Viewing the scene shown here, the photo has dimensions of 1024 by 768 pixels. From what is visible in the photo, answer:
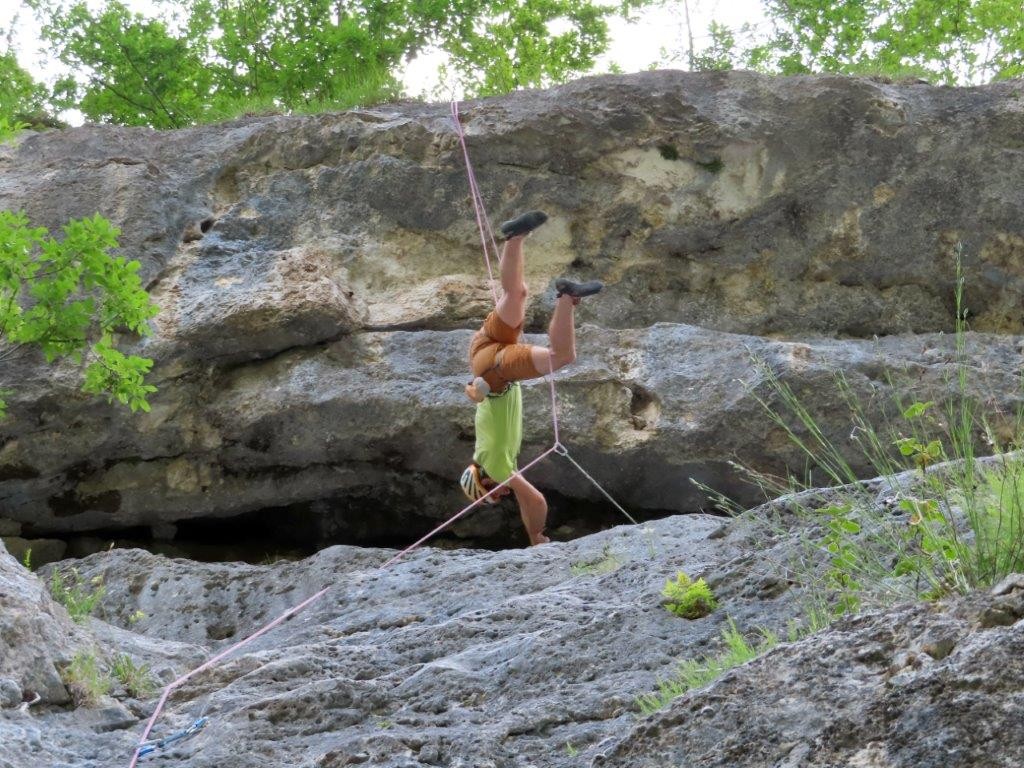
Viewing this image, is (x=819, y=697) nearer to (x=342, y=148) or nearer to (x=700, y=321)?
(x=700, y=321)

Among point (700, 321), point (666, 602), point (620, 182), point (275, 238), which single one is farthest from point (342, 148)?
point (666, 602)

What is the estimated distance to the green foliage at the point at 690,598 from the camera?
4441 mm

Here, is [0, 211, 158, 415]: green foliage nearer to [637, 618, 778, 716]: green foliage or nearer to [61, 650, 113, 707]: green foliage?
[61, 650, 113, 707]: green foliage

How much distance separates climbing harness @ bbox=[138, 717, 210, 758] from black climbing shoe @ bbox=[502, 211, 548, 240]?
3244 mm

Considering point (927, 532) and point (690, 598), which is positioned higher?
point (927, 532)

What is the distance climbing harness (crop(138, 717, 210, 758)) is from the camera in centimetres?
408

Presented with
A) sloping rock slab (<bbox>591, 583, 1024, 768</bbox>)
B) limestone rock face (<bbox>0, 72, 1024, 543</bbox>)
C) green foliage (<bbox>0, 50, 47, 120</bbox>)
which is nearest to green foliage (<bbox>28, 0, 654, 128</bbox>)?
green foliage (<bbox>0, 50, 47, 120</bbox>)

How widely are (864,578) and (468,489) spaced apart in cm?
435

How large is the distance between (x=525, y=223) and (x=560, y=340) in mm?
775

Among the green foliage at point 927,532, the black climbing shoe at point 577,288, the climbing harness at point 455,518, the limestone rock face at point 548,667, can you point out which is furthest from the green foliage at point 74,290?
the green foliage at point 927,532

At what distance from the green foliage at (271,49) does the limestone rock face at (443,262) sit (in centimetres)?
517

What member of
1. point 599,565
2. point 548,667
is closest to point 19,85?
point 599,565

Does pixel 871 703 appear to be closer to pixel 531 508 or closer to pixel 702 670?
pixel 702 670

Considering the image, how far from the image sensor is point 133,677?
4.73 m
